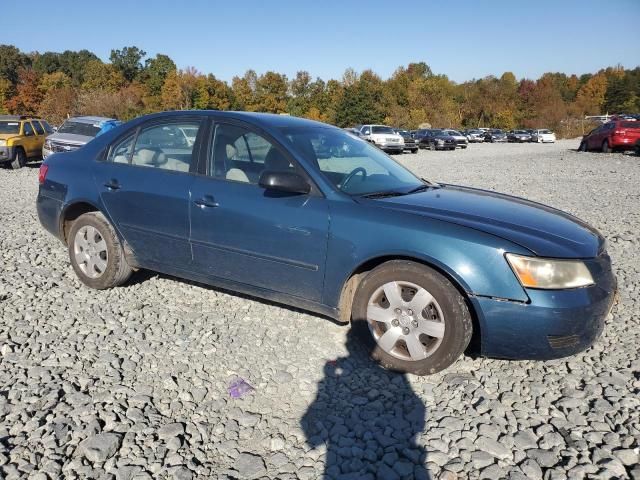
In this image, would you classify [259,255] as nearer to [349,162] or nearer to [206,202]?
[206,202]

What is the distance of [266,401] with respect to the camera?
117 inches

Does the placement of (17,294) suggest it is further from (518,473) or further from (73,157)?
(518,473)

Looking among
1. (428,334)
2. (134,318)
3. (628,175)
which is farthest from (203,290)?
(628,175)

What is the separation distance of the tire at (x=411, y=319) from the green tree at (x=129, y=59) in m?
103

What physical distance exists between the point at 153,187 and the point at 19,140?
1528cm

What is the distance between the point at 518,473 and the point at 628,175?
51.4ft

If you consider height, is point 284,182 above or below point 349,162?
below

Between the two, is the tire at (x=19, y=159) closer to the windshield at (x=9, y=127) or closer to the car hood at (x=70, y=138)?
the windshield at (x=9, y=127)

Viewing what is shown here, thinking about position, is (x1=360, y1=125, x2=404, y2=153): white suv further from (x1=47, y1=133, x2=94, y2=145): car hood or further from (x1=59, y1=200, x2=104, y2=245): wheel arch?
(x1=59, y1=200, x2=104, y2=245): wheel arch

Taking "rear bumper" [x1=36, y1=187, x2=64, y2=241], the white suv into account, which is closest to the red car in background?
the white suv

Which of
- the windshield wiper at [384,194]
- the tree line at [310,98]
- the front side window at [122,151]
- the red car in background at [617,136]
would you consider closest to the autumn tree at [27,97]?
the tree line at [310,98]

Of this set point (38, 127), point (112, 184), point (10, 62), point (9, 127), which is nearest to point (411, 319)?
point (112, 184)

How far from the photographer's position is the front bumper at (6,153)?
16.2 meters

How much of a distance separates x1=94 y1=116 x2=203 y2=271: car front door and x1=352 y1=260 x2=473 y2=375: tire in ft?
5.15
